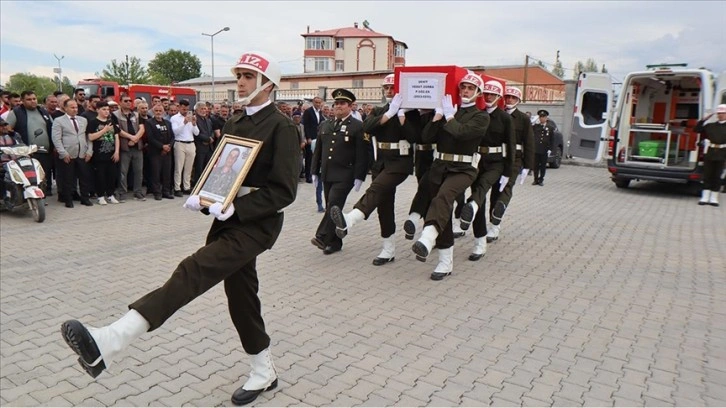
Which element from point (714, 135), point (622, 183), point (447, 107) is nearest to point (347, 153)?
point (447, 107)

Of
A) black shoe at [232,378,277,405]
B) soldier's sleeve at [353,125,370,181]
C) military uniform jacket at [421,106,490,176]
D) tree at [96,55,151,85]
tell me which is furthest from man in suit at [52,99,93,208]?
tree at [96,55,151,85]

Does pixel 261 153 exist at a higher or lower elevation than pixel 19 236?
higher

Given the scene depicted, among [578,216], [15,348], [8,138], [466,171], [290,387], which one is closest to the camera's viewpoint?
[290,387]

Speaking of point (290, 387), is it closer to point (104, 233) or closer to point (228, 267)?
point (228, 267)

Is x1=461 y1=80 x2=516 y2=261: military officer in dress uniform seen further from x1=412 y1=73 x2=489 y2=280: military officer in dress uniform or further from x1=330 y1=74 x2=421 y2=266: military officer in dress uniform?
x1=330 y1=74 x2=421 y2=266: military officer in dress uniform

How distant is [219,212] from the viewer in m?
3.09

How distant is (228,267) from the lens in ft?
10.3

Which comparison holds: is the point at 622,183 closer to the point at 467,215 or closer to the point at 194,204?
the point at 467,215

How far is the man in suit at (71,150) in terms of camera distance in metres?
9.55

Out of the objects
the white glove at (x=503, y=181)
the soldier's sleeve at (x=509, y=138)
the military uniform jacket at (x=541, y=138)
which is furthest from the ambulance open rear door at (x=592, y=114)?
the soldier's sleeve at (x=509, y=138)

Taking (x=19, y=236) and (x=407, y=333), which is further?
(x=19, y=236)

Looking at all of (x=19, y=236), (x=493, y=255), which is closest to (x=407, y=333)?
(x=493, y=255)

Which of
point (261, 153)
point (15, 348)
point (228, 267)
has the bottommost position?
point (15, 348)

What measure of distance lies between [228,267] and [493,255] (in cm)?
489
